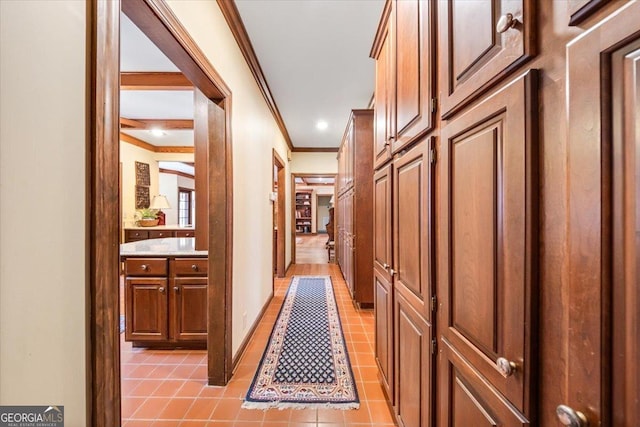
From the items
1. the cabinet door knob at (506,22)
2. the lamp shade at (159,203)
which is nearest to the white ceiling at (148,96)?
the lamp shade at (159,203)

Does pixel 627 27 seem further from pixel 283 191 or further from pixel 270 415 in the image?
pixel 283 191

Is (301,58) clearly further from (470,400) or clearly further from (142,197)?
(142,197)

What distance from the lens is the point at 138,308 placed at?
7.87ft

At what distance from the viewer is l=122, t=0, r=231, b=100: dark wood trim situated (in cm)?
114

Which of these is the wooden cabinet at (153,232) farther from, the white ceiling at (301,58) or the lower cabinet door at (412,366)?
the lower cabinet door at (412,366)

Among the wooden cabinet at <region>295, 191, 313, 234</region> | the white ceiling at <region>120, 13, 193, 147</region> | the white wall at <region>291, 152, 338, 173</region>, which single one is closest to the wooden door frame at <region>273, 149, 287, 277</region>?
the white wall at <region>291, 152, 338, 173</region>

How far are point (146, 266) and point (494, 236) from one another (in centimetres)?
256

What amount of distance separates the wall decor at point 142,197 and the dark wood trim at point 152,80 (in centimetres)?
316

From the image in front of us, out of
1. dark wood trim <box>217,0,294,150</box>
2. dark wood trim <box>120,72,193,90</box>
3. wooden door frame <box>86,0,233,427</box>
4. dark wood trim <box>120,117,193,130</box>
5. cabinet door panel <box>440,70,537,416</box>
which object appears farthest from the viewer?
dark wood trim <box>120,117,193,130</box>

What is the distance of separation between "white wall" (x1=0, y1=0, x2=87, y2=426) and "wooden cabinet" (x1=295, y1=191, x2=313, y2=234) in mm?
14360

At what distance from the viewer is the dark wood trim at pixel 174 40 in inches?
44.9

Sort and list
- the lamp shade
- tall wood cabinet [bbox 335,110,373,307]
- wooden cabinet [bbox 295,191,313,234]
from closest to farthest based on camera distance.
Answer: tall wood cabinet [bbox 335,110,373,307]
the lamp shade
wooden cabinet [bbox 295,191,313,234]

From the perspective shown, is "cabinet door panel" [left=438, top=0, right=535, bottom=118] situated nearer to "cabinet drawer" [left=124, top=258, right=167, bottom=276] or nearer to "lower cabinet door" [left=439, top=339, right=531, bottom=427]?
"lower cabinet door" [left=439, top=339, right=531, bottom=427]

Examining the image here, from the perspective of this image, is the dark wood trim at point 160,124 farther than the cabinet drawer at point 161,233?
No
